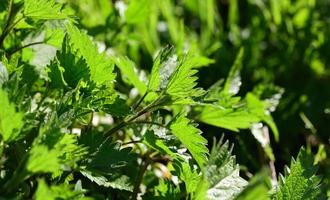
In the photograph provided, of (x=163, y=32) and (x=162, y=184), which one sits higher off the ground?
(x=163, y=32)

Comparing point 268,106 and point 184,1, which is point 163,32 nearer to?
point 184,1

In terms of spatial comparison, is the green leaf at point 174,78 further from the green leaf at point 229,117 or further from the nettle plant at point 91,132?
the green leaf at point 229,117

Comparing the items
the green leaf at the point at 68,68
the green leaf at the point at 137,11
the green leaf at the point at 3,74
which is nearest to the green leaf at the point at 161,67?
the green leaf at the point at 68,68

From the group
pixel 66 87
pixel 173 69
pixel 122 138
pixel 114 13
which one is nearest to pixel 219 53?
pixel 114 13

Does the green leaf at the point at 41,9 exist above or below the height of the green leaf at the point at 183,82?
above

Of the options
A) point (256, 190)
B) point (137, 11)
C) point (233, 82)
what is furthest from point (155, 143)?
point (137, 11)

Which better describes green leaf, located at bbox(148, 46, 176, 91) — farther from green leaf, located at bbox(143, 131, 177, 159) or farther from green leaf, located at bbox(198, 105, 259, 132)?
green leaf, located at bbox(198, 105, 259, 132)


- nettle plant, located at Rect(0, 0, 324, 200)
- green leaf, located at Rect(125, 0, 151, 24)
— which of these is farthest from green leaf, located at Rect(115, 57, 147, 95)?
green leaf, located at Rect(125, 0, 151, 24)
